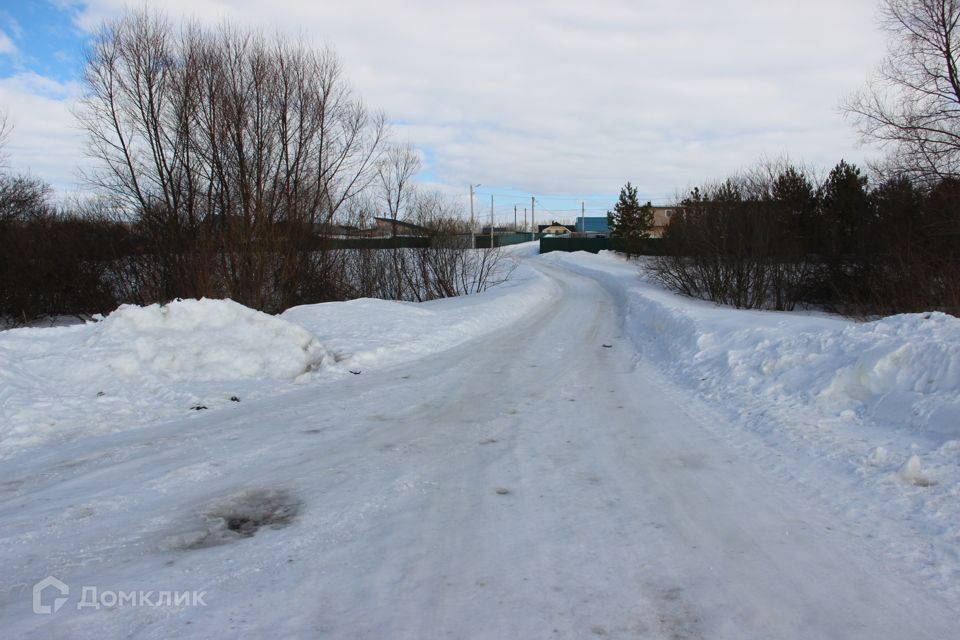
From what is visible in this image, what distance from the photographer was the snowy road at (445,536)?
9.95ft

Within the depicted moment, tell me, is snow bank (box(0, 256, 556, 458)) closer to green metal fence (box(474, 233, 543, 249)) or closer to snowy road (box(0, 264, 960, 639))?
snowy road (box(0, 264, 960, 639))

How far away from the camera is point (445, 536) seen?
3.96 metres

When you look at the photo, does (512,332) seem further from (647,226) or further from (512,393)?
(647,226)

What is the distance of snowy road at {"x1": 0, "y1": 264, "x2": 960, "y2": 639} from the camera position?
9.95ft

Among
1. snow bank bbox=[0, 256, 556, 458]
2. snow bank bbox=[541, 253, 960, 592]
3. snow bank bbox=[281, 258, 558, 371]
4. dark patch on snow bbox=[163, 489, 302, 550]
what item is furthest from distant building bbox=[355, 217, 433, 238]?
dark patch on snow bbox=[163, 489, 302, 550]

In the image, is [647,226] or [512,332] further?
[647,226]

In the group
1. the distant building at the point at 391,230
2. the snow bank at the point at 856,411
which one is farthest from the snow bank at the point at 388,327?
the distant building at the point at 391,230

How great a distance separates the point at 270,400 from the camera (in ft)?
26.0

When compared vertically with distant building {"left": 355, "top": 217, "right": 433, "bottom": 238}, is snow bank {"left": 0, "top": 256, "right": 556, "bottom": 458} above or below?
below

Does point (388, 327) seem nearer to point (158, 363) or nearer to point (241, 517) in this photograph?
point (158, 363)

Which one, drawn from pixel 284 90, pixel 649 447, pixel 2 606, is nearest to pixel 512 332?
pixel 649 447

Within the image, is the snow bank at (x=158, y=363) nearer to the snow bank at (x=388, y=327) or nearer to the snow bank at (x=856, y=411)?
the snow bank at (x=388, y=327)

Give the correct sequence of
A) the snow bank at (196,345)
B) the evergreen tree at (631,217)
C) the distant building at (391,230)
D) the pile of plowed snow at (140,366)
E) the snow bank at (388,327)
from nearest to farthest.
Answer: the pile of plowed snow at (140,366) < the snow bank at (196,345) < the snow bank at (388,327) < the distant building at (391,230) < the evergreen tree at (631,217)

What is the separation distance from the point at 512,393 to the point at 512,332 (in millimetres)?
6514
